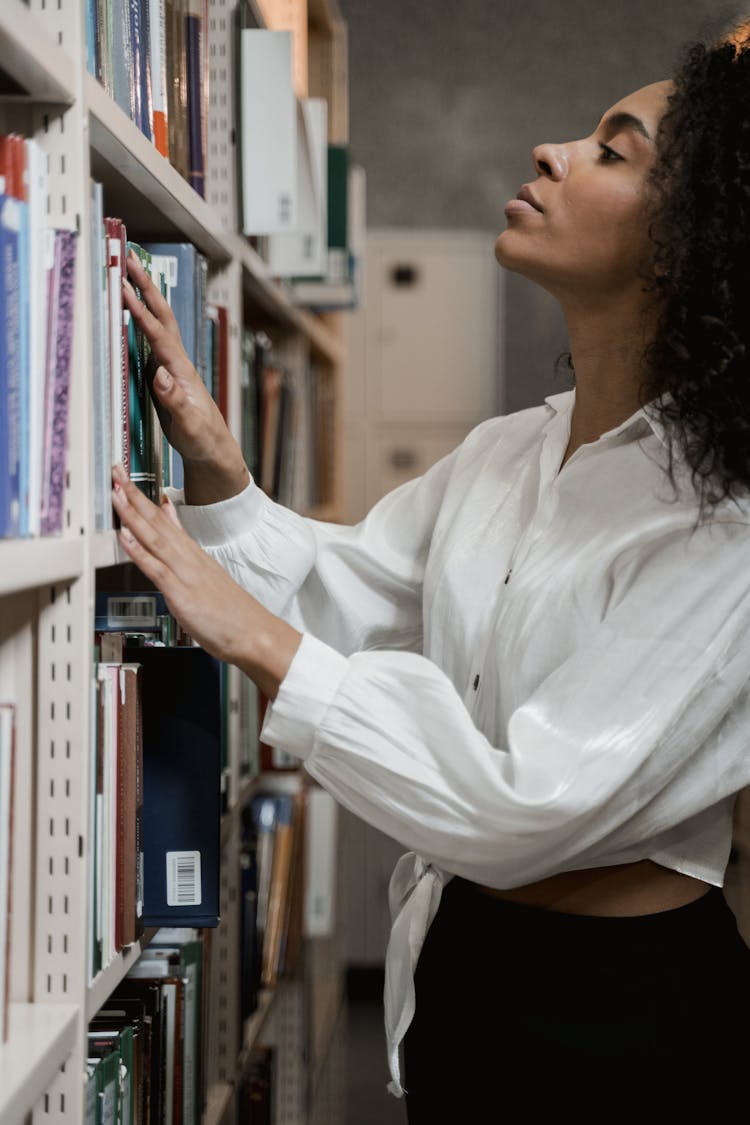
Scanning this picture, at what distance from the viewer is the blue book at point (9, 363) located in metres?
0.72

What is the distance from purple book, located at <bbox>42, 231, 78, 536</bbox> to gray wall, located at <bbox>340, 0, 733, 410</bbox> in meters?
3.02

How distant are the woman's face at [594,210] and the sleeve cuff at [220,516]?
369 millimetres

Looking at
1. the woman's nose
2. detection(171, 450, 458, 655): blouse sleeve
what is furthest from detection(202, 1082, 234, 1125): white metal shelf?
the woman's nose

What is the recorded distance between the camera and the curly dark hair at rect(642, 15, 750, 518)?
1.00 metres

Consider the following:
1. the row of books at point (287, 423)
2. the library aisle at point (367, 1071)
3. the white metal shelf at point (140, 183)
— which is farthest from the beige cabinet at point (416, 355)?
the white metal shelf at point (140, 183)

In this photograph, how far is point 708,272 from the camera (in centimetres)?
103

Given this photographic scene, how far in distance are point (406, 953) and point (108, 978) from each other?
0.32 m

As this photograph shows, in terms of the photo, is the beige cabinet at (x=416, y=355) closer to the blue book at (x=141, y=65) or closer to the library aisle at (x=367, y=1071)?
the library aisle at (x=367, y=1071)

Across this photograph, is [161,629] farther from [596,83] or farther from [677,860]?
[596,83]

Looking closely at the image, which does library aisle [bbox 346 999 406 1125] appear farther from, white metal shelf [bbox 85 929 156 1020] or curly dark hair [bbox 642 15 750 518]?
curly dark hair [bbox 642 15 750 518]

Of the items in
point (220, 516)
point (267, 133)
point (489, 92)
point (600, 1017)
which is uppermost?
point (489, 92)

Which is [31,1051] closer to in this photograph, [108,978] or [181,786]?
[108,978]

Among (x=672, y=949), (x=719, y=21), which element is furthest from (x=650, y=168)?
(x=672, y=949)

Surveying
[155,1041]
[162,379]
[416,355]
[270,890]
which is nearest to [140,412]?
→ [162,379]
